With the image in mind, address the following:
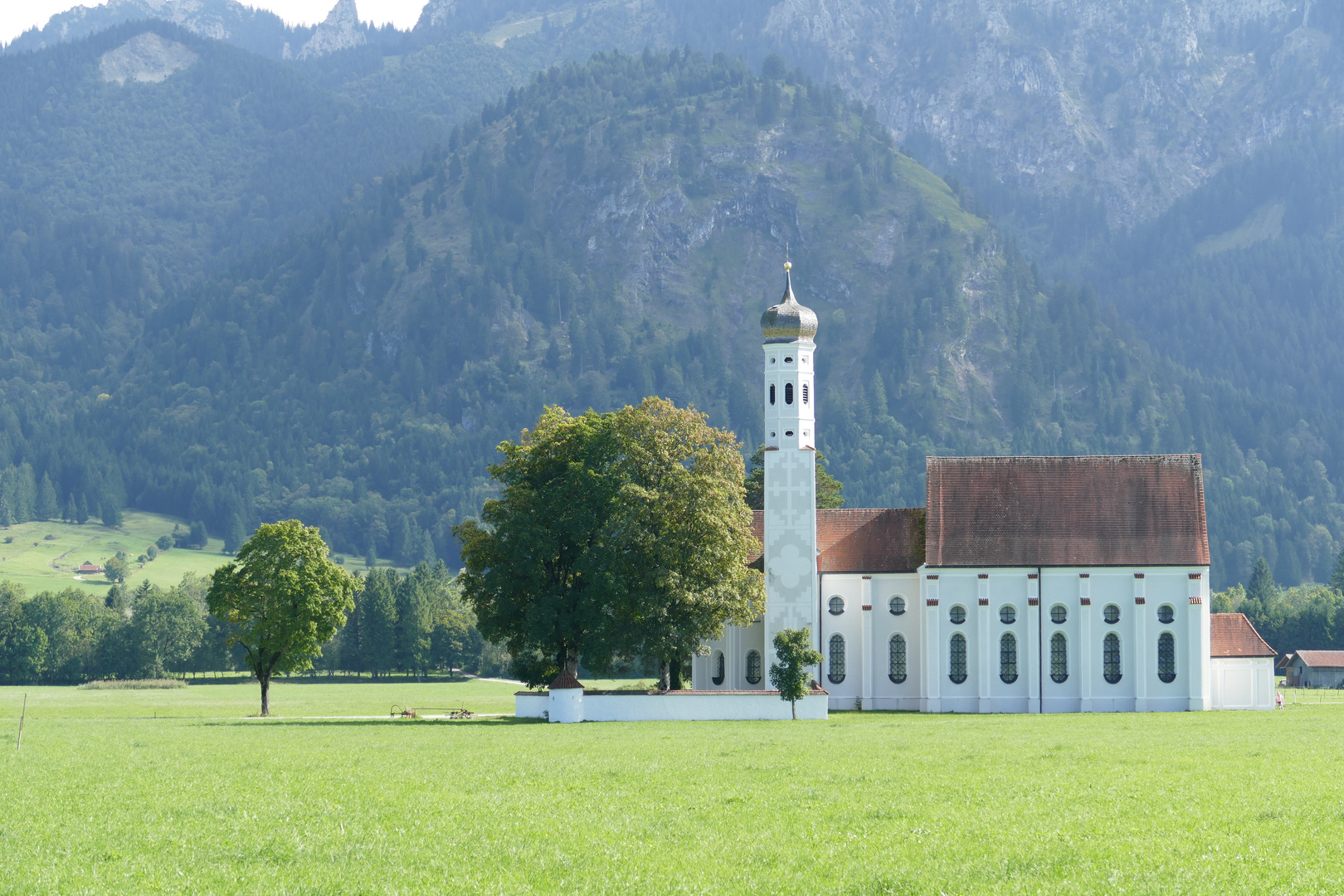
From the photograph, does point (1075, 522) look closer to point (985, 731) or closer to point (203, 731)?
point (985, 731)

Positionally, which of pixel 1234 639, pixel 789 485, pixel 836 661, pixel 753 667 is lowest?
pixel 753 667

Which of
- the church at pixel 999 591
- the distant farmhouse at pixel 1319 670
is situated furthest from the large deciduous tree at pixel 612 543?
the distant farmhouse at pixel 1319 670

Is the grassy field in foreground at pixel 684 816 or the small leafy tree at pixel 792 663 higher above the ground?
the small leafy tree at pixel 792 663

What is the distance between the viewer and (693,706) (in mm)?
72938

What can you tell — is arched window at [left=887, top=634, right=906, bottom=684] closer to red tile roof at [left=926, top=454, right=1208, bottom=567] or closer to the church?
the church

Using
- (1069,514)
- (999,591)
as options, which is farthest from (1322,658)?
(999,591)

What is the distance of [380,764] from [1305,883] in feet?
87.7

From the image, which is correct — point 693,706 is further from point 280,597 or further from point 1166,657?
point 1166,657

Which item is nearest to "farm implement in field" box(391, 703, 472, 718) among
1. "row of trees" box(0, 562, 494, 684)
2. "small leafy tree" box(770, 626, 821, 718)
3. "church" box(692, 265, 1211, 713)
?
"church" box(692, 265, 1211, 713)

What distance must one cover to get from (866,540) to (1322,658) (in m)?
78.1

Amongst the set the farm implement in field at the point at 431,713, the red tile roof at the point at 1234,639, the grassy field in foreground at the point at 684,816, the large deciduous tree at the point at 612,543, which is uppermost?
the large deciduous tree at the point at 612,543

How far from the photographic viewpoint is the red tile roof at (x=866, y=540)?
3455 inches

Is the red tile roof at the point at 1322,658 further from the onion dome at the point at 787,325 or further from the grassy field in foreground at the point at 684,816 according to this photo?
the grassy field in foreground at the point at 684,816

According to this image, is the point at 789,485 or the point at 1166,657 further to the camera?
the point at 789,485
